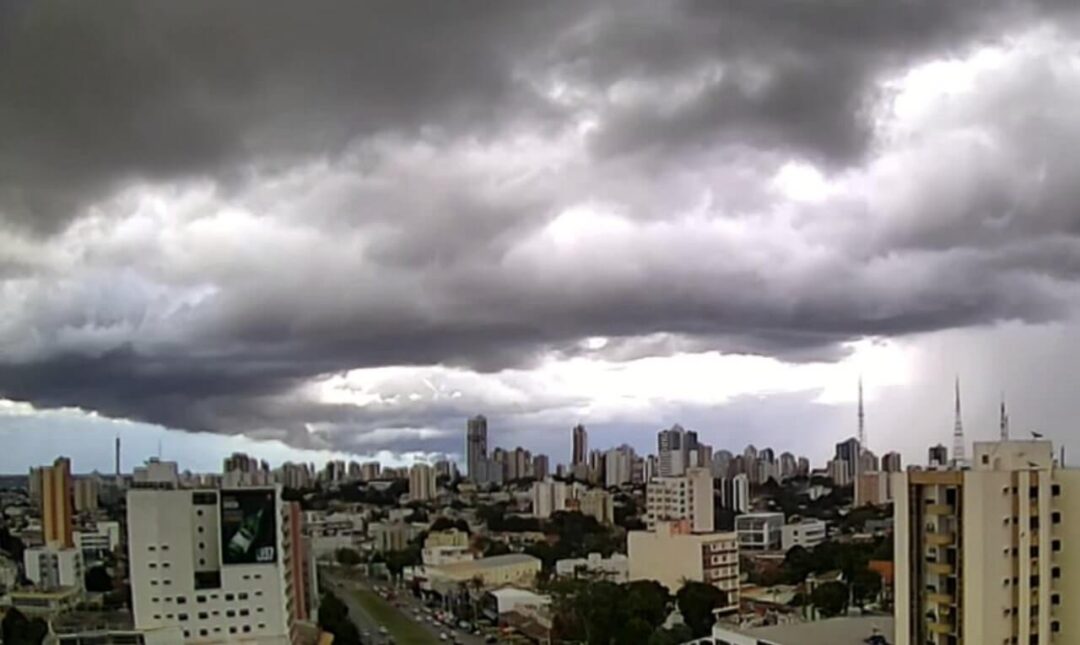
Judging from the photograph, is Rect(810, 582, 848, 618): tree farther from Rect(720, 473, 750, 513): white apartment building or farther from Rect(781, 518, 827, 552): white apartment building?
Rect(720, 473, 750, 513): white apartment building

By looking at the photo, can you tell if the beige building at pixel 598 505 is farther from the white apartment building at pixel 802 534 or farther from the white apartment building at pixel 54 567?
the white apartment building at pixel 54 567

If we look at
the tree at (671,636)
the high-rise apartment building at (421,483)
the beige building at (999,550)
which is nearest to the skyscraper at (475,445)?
the high-rise apartment building at (421,483)

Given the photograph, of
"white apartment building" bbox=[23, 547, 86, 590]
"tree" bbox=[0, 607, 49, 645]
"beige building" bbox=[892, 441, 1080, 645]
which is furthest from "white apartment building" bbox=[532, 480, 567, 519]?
"beige building" bbox=[892, 441, 1080, 645]


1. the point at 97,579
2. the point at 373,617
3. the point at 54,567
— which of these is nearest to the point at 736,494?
the point at 373,617

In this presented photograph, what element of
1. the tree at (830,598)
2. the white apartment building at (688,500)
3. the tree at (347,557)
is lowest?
the tree at (347,557)

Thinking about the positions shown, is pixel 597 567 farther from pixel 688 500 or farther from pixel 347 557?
pixel 347 557

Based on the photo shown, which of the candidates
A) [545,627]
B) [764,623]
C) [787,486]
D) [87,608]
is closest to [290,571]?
[87,608]
